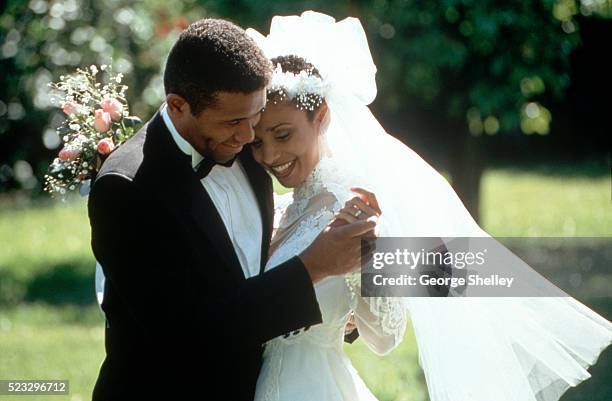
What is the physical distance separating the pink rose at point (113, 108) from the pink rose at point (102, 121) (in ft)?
0.09

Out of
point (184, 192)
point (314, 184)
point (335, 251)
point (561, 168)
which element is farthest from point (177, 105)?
point (561, 168)

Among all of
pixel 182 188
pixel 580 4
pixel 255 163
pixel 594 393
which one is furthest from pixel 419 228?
pixel 580 4

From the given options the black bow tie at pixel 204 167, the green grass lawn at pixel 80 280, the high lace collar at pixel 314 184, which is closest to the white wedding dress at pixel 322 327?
the high lace collar at pixel 314 184

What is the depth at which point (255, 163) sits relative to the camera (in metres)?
3.68

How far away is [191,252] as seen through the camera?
315 cm

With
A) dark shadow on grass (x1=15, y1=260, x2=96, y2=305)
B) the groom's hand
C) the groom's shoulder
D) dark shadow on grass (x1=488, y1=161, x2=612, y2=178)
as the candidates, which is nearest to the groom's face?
the groom's shoulder

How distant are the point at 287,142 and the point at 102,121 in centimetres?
65

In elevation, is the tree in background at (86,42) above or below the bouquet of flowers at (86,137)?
above

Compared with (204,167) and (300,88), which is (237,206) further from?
(300,88)

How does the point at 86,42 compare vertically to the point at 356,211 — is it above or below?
above

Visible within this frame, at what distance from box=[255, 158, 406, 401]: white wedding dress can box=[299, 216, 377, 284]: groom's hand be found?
0.35 metres

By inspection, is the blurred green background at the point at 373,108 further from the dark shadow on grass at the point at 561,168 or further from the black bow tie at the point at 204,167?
the black bow tie at the point at 204,167

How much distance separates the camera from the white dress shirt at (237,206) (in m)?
3.41

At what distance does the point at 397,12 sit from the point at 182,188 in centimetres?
587
